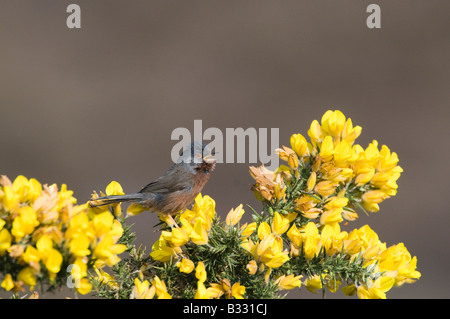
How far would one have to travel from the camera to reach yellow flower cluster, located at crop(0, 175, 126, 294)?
1184 millimetres

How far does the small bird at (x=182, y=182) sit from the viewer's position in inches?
98.2

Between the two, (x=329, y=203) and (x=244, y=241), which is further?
(x=329, y=203)

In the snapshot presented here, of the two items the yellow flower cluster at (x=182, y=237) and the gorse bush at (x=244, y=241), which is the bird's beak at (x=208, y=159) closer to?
the gorse bush at (x=244, y=241)

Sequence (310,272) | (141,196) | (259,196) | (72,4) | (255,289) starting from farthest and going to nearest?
1. (72,4)
2. (141,196)
3. (259,196)
4. (310,272)
5. (255,289)

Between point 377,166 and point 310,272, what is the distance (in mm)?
519

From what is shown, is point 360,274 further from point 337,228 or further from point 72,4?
point 72,4

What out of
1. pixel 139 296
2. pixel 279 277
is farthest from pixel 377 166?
pixel 139 296

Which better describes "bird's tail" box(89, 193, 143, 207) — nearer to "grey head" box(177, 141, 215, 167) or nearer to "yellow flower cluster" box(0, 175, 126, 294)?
"yellow flower cluster" box(0, 175, 126, 294)

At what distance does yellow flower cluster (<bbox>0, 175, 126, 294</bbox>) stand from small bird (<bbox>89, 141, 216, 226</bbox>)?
1083 millimetres

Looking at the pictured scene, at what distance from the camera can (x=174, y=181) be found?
116 inches

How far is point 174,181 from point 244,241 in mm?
1401

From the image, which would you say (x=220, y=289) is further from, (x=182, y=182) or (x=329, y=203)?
(x=182, y=182)

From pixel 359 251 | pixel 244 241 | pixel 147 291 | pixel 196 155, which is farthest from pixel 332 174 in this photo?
pixel 196 155

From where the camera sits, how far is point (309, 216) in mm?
1693
